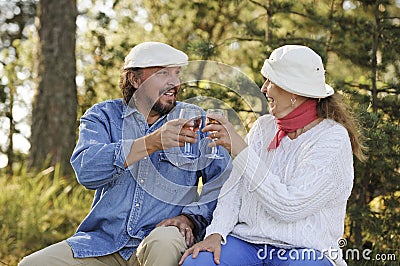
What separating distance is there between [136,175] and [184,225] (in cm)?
32

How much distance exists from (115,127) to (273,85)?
2.39ft

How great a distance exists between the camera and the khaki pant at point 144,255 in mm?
2770

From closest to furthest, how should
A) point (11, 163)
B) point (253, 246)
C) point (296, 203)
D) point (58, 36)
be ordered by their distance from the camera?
point (296, 203) < point (253, 246) < point (58, 36) < point (11, 163)

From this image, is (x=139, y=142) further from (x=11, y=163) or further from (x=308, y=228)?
(x=11, y=163)

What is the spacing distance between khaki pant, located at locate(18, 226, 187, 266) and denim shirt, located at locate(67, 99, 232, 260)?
Answer: 3 centimetres

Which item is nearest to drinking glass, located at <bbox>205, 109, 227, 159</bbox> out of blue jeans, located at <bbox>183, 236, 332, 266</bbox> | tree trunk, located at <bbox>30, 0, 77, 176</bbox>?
blue jeans, located at <bbox>183, 236, 332, 266</bbox>

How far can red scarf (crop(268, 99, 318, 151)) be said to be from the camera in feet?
9.67

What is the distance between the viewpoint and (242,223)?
118 inches

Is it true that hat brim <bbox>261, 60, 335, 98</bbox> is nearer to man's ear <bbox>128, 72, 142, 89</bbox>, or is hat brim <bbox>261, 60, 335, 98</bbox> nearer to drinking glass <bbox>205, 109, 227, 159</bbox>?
drinking glass <bbox>205, 109, 227, 159</bbox>

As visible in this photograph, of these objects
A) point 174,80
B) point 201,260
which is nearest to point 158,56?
point 174,80

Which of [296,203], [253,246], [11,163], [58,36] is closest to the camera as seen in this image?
[296,203]

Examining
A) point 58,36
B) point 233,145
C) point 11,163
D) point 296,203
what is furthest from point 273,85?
point 11,163

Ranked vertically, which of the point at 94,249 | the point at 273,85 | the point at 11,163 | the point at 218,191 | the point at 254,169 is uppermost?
the point at 273,85

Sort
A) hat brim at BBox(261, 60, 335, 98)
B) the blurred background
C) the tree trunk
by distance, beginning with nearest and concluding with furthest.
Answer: hat brim at BBox(261, 60, 335, 98) < the blurred background < the tree trunk
